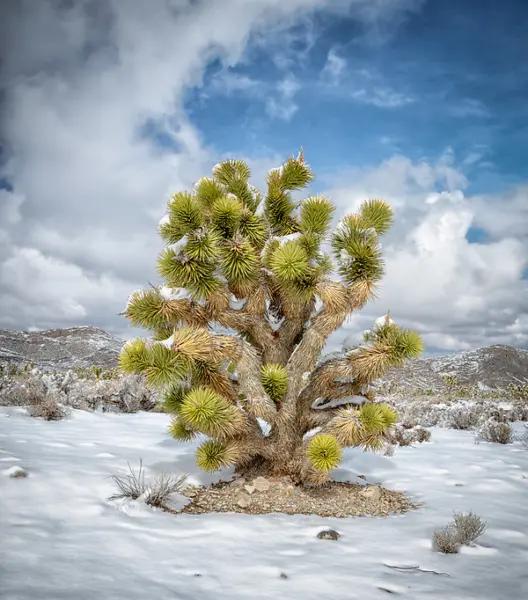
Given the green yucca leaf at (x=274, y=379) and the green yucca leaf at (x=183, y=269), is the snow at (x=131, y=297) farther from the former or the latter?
the green yucca leaf at (x=274, y=379)

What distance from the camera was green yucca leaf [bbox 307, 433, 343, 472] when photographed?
480cm

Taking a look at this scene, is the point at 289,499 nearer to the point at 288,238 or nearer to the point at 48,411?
the point at 288,238

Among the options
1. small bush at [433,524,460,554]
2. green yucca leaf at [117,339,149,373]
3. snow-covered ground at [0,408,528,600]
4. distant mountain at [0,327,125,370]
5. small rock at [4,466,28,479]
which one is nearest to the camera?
snow-covered ground at [0,408,528,600]

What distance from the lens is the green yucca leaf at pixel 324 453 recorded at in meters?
4.80

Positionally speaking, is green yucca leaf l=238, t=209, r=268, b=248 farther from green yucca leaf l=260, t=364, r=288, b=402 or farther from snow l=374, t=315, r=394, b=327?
snow l=374, t=315, r=394, b=327

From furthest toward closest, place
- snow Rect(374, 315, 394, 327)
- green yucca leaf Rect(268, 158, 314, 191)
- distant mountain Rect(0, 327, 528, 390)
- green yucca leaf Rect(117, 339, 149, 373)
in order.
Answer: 1. distant mountain Rect(0, 327, 528, 390)
2. green yucca leaf Rect(268, 158, 314, 191)
3. snow Rect(374, 315, 394, 327)
4. green yucca leaf Rect(117, 339, 149, 373)

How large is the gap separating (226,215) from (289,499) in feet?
10.5

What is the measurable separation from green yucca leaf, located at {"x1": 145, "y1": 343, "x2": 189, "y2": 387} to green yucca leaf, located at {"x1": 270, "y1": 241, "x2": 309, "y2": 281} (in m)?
1.41

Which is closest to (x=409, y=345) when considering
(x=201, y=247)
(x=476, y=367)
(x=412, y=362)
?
(x=201, y=247)

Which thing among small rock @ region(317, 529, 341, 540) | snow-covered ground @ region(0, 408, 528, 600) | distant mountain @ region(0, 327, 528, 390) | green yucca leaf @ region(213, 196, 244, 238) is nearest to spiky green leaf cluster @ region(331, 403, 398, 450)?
snow-covered ground @ region(0, 408, 528, 600)

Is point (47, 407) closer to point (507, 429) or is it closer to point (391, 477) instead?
point (391, 477)

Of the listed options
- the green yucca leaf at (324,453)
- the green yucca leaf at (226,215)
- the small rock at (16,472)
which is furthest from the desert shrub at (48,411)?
the green yucca leaf at (324,453)

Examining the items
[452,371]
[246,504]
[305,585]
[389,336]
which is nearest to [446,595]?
[305,585]

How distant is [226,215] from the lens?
523 cm
